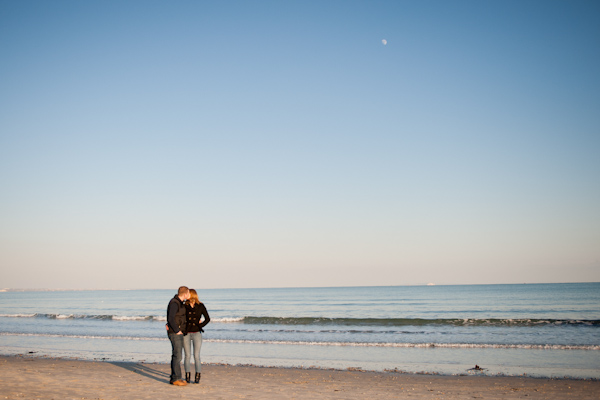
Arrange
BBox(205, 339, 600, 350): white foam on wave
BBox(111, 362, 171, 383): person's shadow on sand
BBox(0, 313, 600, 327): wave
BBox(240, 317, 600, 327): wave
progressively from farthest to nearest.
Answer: BBox(240, 317, 600, 327): wave < BBox(0, 313, 600, 327): wave < BBox(205, 339, 600, 350): white foam on wave < BBox(111, 362, 171, 383): person's shadow on sand

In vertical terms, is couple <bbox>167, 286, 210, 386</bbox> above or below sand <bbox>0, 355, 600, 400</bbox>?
above

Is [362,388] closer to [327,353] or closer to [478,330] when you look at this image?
[327,353]

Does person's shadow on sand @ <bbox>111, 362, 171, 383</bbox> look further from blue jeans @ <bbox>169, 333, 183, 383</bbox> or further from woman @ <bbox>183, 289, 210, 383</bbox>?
woman @ <bbox>183, 289, 210, 383</bbox>

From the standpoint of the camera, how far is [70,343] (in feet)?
65.8

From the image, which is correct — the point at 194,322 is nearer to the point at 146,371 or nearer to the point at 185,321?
the point at 185,321

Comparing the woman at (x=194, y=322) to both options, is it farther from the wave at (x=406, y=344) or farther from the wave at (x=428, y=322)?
the wave at (x=428, y=322)

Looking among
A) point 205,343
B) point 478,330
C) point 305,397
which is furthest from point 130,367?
point 478,330

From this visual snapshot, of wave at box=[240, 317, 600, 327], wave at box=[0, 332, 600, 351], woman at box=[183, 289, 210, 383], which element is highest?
woman at box=[183, 289, 210, 383]

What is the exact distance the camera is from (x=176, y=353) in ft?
30.7

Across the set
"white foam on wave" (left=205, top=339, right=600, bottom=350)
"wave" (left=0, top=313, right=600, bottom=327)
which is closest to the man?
"white foam on wave" (left=205, top=339, right=600, bottom=350)

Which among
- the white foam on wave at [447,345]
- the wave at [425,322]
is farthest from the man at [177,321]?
the wave at [425,322]

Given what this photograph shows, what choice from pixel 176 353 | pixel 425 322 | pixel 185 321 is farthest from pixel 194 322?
pixel 425 322

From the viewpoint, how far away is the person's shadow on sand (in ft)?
35.0

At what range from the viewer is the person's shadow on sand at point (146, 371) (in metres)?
10.7
